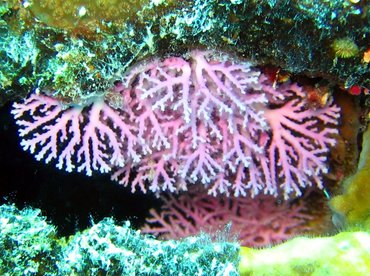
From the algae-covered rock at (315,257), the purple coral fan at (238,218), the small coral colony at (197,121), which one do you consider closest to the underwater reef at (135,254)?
the algae-covered rock at (315,257)

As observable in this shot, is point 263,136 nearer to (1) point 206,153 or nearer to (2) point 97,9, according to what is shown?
(1) point 206,153

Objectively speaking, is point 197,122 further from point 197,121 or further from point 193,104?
point 193,104

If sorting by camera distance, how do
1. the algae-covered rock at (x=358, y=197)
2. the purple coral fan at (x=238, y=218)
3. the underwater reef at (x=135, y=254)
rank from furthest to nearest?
1. the purple coral fan at (x=238, y=218)
2. the algae-covered rock at (x=358, y=197)
3. the underwater reef at (x=135, y=254)

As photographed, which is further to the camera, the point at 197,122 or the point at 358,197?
the point at 358,197

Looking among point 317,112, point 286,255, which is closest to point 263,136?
point 317,112

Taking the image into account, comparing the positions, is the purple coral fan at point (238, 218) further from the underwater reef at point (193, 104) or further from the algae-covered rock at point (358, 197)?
the algae-covered rock at point (358, 197)

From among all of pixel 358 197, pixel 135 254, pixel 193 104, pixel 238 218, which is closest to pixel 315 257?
pixel 358 197

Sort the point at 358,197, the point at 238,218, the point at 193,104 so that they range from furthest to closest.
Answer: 1. the point at 238,218
2. the point at 358,197
3. the point at 193,104

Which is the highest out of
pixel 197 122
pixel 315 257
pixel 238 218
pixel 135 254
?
pixel 197 122
